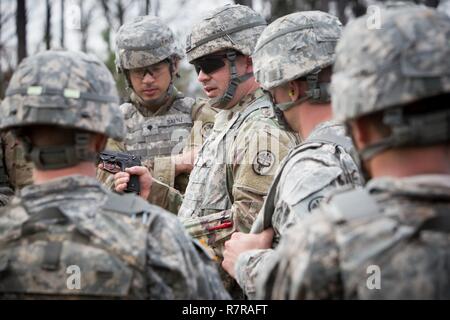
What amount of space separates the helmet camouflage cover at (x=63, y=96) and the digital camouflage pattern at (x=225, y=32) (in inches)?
106

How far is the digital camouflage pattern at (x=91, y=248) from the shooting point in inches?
128

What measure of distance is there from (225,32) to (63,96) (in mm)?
2972

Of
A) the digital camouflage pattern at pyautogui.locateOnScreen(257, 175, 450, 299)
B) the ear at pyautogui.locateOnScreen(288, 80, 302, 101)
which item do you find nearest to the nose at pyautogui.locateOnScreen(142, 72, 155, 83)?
the ear at pyautogui.locateOnScreen(288, 80, 302, 101)

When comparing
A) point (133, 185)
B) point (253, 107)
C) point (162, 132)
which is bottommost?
point (133, 185)

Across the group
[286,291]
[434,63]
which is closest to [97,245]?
[286,291]

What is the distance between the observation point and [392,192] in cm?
277

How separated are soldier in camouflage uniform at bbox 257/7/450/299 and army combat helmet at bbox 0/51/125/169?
39.4 inches

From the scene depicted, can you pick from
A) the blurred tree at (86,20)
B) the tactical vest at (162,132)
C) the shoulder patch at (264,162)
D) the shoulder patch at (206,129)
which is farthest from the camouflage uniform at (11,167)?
the blurred tree at (86,20)

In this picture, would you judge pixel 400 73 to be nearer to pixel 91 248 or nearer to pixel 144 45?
pixel 91 248

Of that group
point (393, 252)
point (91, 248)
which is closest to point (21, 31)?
point (91, 248)

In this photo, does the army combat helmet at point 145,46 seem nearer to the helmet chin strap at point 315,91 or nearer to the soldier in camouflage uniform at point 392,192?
the helmet chin strap at point 315,91
